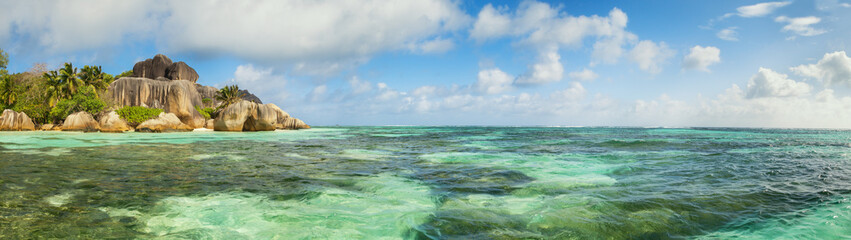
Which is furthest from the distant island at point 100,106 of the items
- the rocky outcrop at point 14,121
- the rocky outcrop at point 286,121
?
the rocky outcrop at point 286,121

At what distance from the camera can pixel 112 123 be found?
36.1 m

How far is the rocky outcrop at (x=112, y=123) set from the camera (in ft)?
118

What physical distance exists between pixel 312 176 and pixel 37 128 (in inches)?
1976

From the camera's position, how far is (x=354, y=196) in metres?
6.43

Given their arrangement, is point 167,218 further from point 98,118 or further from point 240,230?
point 98,118

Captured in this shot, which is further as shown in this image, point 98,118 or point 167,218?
point 98,118

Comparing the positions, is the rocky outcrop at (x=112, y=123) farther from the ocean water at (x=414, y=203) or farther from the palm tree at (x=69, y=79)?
the ocean water at (x=414, y=203)

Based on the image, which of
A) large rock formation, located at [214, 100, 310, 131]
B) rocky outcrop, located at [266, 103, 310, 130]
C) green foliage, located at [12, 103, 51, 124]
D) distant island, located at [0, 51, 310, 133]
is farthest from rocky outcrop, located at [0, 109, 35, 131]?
rocky outcrop, located at [266, 103, 310, 130]

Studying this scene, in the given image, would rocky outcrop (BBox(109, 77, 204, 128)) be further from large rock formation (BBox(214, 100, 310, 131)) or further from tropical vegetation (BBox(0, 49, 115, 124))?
large rock formation (BBox(214, 100, 310, 131))

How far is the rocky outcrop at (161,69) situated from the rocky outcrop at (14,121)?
32.4 meters

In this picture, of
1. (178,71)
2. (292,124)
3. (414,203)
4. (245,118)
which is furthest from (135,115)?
(414,203)

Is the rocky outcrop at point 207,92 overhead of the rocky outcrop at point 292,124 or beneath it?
overhead

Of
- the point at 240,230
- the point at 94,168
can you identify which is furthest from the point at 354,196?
the point at 94,168

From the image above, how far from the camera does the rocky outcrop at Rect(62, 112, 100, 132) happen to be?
35594 millimetres
